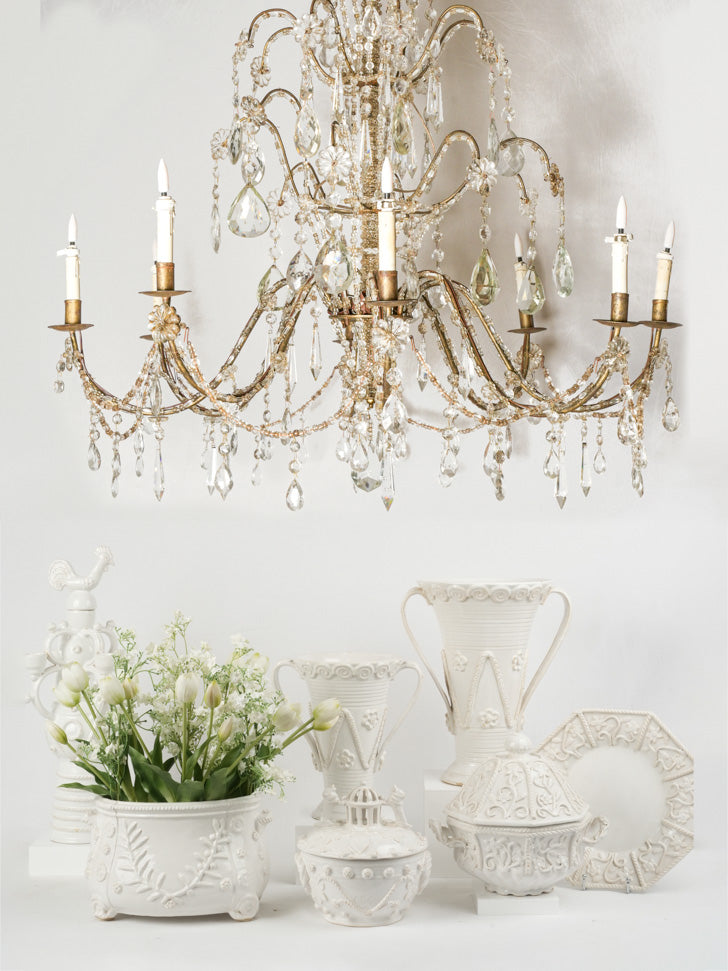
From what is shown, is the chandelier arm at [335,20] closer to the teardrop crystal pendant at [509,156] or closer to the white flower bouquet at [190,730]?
the teardrop crystal pendant at [509,156]

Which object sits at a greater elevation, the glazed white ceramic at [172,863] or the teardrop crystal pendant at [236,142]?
the teardrop crystal pendant at [236,142]

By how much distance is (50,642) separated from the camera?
1655 mm

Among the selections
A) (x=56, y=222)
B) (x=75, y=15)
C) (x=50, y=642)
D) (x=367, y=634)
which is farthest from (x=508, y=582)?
(x=75, y=15)

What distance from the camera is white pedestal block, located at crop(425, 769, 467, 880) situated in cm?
156

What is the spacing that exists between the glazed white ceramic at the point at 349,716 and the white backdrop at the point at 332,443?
0.79ft

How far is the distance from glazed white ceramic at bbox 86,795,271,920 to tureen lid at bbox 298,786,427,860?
0.10 m

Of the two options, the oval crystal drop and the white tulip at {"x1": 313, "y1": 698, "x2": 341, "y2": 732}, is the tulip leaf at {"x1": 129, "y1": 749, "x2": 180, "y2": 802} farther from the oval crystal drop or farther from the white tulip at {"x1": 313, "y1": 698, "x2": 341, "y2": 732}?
the oval crystal drop

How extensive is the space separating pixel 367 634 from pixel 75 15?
44.8 inches

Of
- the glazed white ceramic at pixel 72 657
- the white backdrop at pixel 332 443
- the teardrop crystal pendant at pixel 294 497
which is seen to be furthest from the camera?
the white backdrop at pixel 332 443

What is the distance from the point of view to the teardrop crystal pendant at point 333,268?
118 cm

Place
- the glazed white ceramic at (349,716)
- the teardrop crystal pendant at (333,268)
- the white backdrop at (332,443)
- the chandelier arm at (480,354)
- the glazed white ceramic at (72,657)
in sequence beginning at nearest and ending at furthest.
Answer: the teardrop crystal pendant at (333,268) < the chandelier arm at (480,354) < the glazed white ceramic at (349,716) < the glazed white ceramic at (72,657) < the white backdrop at (332,443)

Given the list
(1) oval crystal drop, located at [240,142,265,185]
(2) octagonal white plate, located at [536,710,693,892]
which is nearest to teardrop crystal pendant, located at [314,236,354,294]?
(1) oval crystal drop, located at [240,142,265,185]

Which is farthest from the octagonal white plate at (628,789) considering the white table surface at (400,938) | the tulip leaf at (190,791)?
the tulip leaf at (190,791)

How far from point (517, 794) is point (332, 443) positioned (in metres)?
0.66
